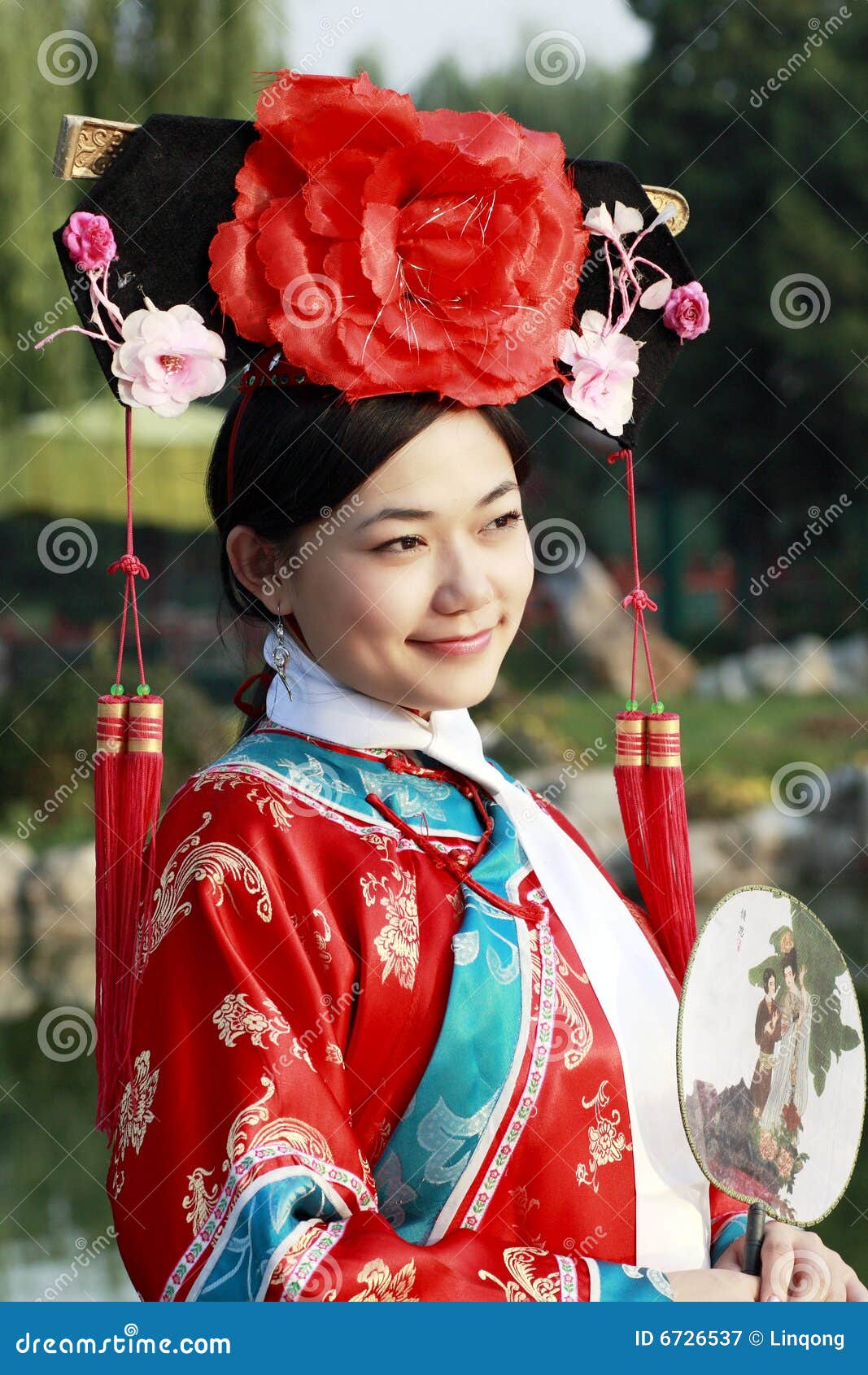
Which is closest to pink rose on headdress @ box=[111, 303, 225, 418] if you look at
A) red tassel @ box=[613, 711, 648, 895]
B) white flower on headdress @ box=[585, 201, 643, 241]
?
white flower on headdress @ box=[585, 201, 643, 241]

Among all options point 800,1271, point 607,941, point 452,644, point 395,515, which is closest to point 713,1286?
point 800,1271

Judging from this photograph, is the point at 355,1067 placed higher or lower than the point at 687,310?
lower

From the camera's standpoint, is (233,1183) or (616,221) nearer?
(233,1183)

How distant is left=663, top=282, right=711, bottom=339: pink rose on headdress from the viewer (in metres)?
1.57

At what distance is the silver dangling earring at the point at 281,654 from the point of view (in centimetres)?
145

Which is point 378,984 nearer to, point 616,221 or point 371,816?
point 371,816

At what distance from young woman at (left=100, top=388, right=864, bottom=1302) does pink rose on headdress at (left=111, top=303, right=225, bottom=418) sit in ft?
0.21

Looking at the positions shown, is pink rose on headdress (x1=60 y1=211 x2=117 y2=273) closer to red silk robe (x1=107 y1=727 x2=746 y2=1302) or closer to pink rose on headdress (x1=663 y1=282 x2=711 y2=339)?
red silk robe (x1=107 y1=727 x2=746 y2=1302)

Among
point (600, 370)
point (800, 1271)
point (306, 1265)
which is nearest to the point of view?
point (306, 1265)

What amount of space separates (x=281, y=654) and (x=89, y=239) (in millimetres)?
Result: 396

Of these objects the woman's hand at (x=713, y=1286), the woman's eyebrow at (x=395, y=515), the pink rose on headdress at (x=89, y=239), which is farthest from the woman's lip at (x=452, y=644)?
the woman's hand at (x=713, y=1286)

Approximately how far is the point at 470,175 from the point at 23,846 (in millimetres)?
5274

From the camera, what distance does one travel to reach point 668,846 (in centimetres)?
154

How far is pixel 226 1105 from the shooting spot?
119cm
